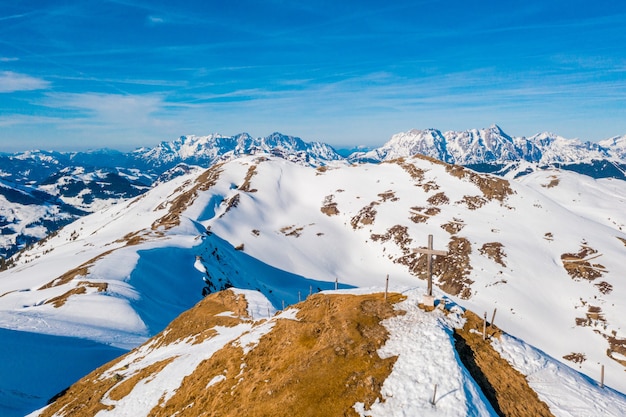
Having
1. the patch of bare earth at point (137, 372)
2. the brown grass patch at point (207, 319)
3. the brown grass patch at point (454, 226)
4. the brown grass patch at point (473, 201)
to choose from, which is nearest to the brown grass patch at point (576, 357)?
the brown grass patch at point (454, 226)

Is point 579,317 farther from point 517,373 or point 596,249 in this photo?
point 517,373

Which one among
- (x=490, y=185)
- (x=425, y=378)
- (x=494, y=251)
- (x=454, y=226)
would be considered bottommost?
(x=494, y=251)

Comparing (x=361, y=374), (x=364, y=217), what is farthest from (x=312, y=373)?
(x=364, y=217)

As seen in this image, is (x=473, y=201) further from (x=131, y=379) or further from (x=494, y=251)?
(x=131, y=379)

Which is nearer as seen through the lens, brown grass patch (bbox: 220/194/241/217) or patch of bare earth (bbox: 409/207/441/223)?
patch of bare earth (bbox: 409/207/441/223)

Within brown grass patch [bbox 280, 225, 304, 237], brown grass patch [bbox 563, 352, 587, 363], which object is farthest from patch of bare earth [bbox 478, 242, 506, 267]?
brown grass patch [bbox 280, 225, 304, 237]

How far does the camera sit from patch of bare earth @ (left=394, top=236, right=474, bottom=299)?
119000mm

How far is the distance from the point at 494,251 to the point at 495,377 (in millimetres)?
124822

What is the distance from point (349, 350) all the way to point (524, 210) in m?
165

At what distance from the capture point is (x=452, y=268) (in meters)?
127

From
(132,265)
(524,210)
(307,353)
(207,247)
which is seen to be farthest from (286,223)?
(307,353)

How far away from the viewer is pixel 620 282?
109 meters

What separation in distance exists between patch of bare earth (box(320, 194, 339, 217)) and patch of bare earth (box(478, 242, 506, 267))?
2930 inches

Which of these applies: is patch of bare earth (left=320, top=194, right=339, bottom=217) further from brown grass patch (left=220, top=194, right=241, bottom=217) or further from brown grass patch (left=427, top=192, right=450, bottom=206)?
brown grass patch (left=427, top=192, right=450, bottom=206)
